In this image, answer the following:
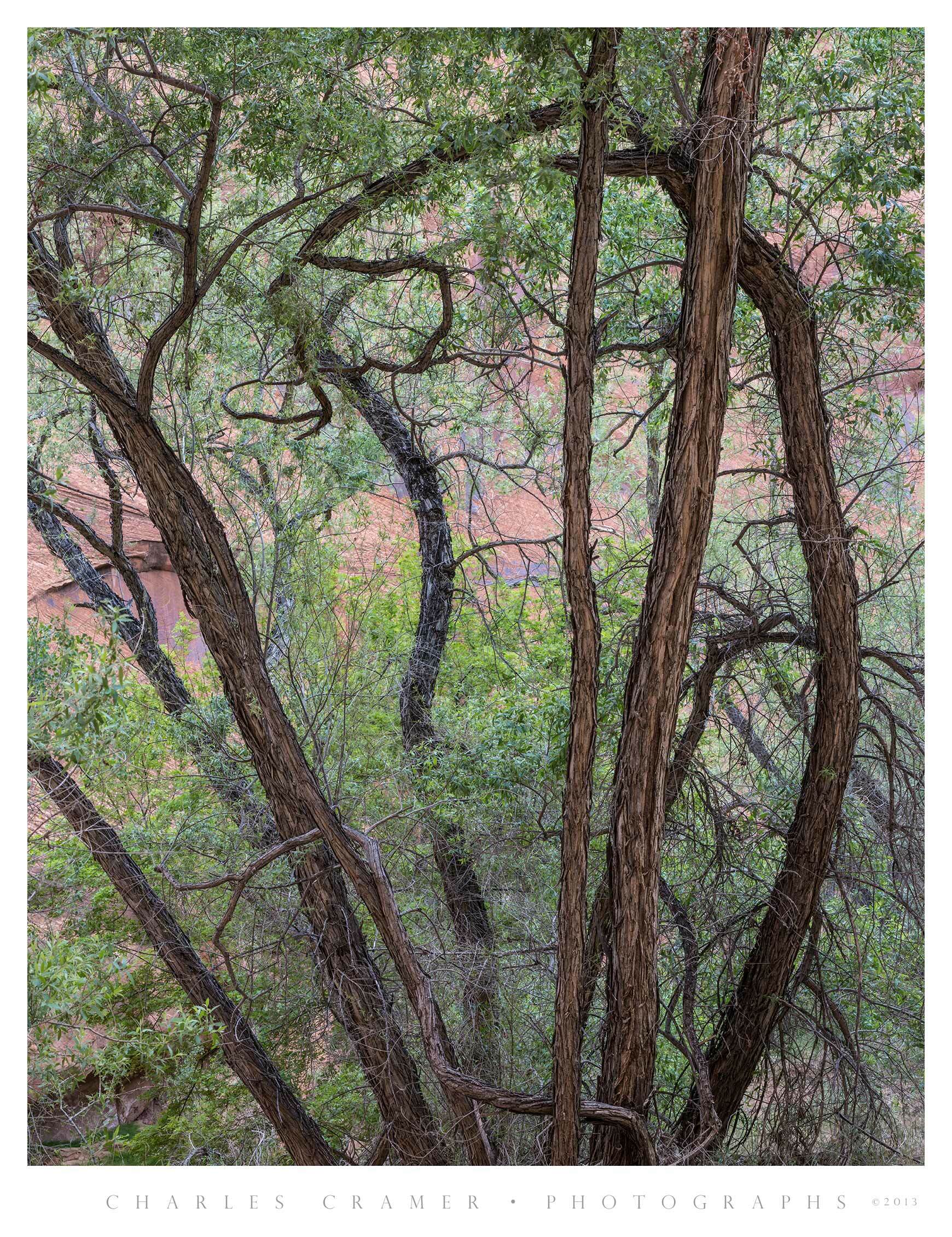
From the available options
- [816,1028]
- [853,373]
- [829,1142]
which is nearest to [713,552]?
[853,373]

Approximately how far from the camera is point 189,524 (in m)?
3.63

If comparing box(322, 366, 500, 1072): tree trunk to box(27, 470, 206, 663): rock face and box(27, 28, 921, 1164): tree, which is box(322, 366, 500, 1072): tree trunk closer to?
box(27, 28, 921, 1164): tree

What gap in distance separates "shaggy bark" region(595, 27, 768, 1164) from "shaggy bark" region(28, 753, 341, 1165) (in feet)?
4.42

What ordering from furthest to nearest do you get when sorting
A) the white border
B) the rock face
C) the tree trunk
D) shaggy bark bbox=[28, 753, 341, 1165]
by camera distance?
the rock face
the tree trunk
shaggy bark bbox=[28, 753, 341, 1165]
the white border

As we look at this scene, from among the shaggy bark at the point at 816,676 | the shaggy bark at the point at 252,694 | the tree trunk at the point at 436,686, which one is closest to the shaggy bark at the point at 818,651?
the shaggy bark at the point at 816,676

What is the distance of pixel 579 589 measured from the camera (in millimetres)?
3061

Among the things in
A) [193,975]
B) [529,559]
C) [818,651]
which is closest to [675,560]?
[818,651]

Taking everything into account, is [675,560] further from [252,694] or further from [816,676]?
[252,694]

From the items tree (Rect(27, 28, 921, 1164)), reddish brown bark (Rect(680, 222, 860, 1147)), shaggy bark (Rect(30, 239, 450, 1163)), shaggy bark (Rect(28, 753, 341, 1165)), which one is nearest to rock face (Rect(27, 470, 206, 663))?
tree (Rect(27, 28, 921, 1164))

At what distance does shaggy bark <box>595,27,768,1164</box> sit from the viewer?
3.04 m
